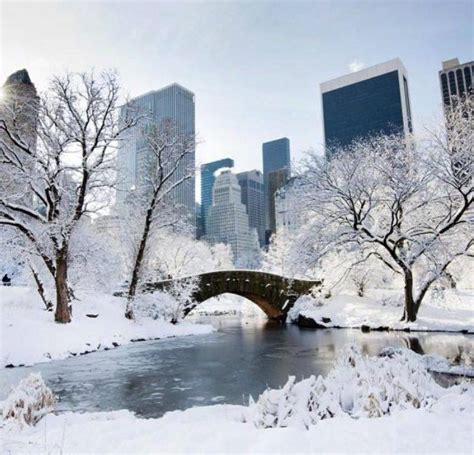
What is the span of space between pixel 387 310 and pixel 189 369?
57.7 feet

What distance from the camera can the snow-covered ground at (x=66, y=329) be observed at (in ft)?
48.8

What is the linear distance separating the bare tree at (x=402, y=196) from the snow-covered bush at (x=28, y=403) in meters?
14.8

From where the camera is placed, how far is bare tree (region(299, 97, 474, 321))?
62.1 ft

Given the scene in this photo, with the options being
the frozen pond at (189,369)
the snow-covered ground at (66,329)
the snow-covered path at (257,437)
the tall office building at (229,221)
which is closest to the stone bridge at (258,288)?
the snow-covered ground at (66,329)

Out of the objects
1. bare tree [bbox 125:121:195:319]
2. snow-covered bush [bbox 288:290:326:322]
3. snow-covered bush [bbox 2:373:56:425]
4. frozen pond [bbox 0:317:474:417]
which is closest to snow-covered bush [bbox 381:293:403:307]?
snow-covered bush [bbox 288:290:326:322]

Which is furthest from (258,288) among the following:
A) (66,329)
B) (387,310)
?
(66,329)

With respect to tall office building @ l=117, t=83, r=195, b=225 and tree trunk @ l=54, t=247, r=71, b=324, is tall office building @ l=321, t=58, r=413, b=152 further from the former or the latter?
tree trunk @ l=54, t=247, r=71, b=324

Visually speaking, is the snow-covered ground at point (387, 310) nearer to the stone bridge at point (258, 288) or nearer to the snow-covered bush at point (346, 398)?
the stone bridge at point (258, 288)

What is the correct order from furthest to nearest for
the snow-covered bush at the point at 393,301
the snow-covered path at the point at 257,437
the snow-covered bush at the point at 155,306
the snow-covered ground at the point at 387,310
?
1. the snow-covered bush at the point at 393,301
2. the snow-covered bush at the point at 155,306
3. the snow-covered ground at the point at 387,310
4. the snow-covered path at the point at 257,437

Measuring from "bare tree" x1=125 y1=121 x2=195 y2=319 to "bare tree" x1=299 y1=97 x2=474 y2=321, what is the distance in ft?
23.0

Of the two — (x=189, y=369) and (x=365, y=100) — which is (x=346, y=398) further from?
(x=365, y=100)

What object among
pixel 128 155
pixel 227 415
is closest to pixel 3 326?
pixel 128 155

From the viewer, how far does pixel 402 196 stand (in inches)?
801

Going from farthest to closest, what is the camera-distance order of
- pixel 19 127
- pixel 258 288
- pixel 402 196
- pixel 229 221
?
pixel 229 221, pixel 258 288, pixel 402 196, pixel 19 127
